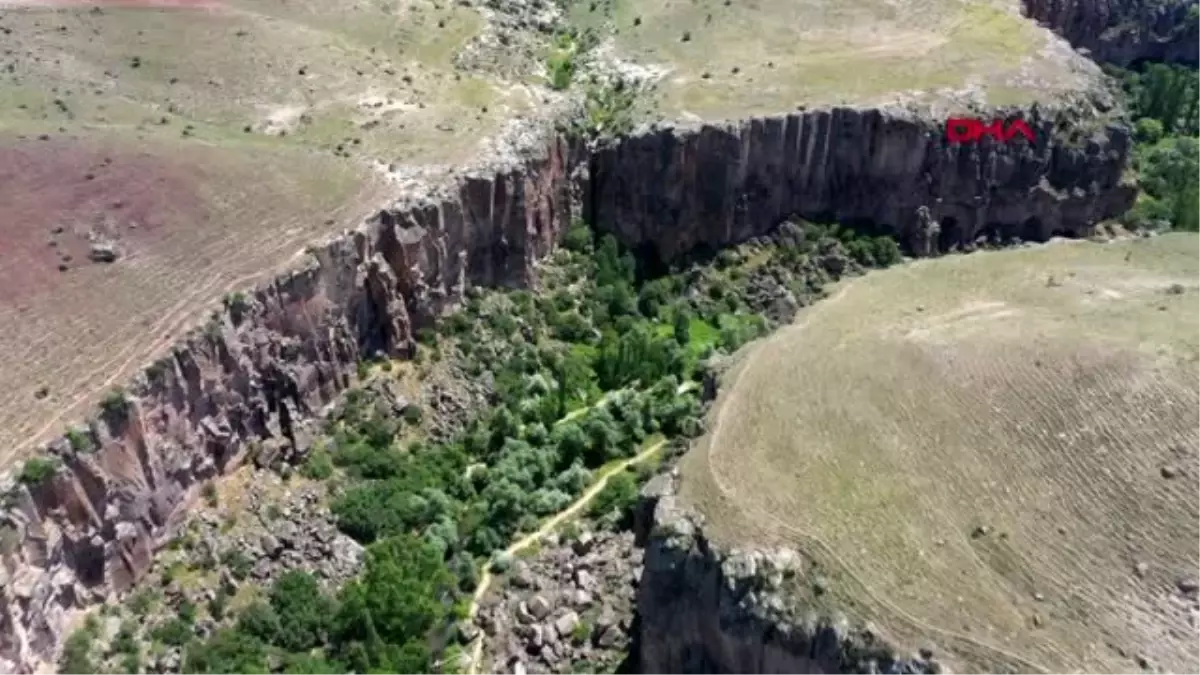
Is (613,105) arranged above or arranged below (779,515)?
above

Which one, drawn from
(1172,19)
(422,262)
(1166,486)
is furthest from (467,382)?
(1172,19)

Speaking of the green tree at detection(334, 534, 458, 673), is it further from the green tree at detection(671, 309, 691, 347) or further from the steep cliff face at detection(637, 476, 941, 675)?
the green tree at detection(671, 309, 691, 347)

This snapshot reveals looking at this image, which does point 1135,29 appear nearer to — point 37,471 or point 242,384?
point 242,384

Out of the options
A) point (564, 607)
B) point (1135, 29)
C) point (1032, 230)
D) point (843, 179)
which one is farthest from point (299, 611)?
point (1135, 29)

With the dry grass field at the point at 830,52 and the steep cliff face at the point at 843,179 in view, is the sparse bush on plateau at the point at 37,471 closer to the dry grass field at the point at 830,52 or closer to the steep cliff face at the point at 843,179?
the steep cliff face at the point at 843,179

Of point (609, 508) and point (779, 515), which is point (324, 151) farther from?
point (779, 515)

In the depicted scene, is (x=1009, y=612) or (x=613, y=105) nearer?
(x=1009, y=612)

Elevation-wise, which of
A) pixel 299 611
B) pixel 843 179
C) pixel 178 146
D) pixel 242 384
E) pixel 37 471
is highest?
pixel 178 146

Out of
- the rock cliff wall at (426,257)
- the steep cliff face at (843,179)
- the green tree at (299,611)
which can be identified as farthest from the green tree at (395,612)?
the steep cliff face at (843,179)
